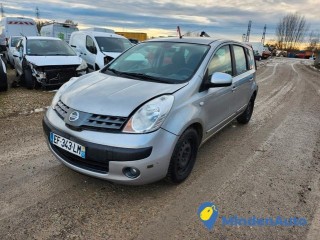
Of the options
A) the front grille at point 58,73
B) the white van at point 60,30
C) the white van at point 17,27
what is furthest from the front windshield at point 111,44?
the white van at point 17,27

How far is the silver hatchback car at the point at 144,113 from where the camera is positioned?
110 inches

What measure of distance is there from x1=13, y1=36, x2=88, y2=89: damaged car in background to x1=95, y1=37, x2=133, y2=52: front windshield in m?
1.22

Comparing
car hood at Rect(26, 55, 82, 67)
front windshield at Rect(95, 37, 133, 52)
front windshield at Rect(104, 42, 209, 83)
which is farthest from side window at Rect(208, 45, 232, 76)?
front windshield at Rect(95, 37, 133, 52)

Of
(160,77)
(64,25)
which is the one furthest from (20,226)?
(64,25)

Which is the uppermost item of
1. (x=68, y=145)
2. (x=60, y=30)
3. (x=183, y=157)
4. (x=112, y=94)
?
(x=60, y=30)

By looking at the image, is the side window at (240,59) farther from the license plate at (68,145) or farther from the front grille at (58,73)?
the front grille at (58,73)

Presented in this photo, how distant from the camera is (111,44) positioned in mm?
10555

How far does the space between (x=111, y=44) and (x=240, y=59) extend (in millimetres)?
6576

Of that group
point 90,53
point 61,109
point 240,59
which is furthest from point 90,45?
point 61,109

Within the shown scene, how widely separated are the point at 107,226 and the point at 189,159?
1.32 m

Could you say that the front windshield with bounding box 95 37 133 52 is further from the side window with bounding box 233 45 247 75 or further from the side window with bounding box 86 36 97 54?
the side window with bounding box 233 45 247 75

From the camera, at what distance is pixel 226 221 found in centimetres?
288

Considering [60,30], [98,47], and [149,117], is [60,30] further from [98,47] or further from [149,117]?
[149,117]

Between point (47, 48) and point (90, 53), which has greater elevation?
point (47, 48)
